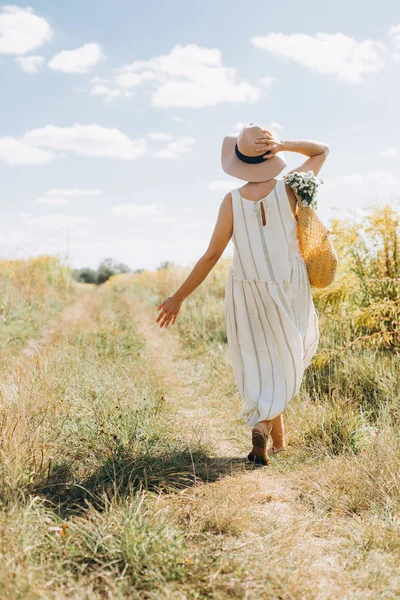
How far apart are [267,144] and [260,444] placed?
72.4 inches

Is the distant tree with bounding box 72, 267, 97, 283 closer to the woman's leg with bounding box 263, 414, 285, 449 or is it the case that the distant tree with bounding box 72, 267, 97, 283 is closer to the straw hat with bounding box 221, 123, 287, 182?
the woman's leg with bounding box 263, 414, 285, 449

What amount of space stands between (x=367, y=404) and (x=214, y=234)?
188 centimetres

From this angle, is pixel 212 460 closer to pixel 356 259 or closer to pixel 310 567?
pixel 310 567

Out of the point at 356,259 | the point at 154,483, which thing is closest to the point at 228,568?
the point at 154,483

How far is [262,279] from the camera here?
346 centimetres

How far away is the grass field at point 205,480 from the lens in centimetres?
201

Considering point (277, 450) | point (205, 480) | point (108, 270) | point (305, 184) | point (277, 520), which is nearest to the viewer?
point (277, 520)

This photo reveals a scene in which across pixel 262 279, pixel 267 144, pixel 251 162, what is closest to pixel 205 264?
pixel 262 279

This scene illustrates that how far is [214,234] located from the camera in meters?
3.49

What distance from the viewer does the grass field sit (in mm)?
2006

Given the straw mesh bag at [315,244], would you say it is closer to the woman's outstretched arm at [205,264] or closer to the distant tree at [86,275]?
the woman's outstretched arm at [205,264]

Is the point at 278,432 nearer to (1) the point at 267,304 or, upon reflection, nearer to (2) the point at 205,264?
(1) the point at 267,304

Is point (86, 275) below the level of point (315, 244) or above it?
above

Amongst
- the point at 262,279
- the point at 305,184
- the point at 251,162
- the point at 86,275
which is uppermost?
the point at 86,275
